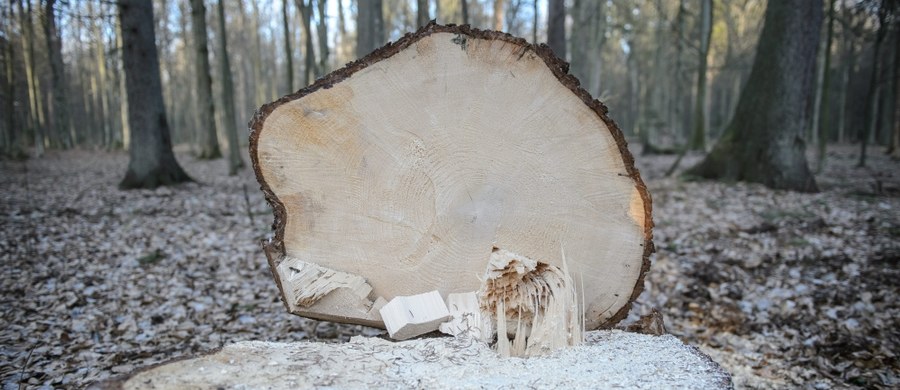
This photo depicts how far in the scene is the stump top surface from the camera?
1583 millimetres

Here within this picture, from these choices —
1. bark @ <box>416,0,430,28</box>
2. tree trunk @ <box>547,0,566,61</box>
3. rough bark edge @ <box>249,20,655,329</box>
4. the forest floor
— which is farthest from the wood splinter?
bark @ <box>416,0,430,28</box>

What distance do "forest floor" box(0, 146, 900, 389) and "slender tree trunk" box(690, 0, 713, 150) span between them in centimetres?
324

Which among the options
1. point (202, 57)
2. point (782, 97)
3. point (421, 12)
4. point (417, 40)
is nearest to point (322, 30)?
point (202, 57)

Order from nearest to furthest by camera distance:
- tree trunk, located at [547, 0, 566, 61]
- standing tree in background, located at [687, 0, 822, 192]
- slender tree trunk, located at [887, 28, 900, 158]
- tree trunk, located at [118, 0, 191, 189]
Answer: standing tree in background, located at [687, 0, 822, 192] → tree trunk, located at [118, 0, 191, 189] → tree trunk, located at [547, 0, 566, 61] → slender tree trunk, located at [887, 28, 900, 158]

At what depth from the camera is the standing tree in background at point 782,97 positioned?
289 inches

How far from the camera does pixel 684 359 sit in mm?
1864

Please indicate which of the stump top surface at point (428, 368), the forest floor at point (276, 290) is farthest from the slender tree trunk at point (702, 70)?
the stump top surface at point (428, 368)

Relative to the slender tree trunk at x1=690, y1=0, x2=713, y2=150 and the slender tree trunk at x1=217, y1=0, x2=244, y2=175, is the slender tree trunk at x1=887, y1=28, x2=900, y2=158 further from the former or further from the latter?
the slender tree trunk at x1=217, y1=0, x2=244, y2=175

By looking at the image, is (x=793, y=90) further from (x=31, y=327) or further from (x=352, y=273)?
(x=31, y=327)

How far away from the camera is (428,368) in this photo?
1.77 metres

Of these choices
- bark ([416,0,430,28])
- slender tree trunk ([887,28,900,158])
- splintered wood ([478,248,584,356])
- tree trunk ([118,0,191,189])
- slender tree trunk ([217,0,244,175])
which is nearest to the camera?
splintered wood ([478,248,584,356])

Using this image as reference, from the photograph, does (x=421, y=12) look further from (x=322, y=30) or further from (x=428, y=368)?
(x=428, y=368)

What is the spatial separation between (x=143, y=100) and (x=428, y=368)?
321 inches

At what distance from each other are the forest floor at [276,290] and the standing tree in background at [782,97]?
2.27 ft
